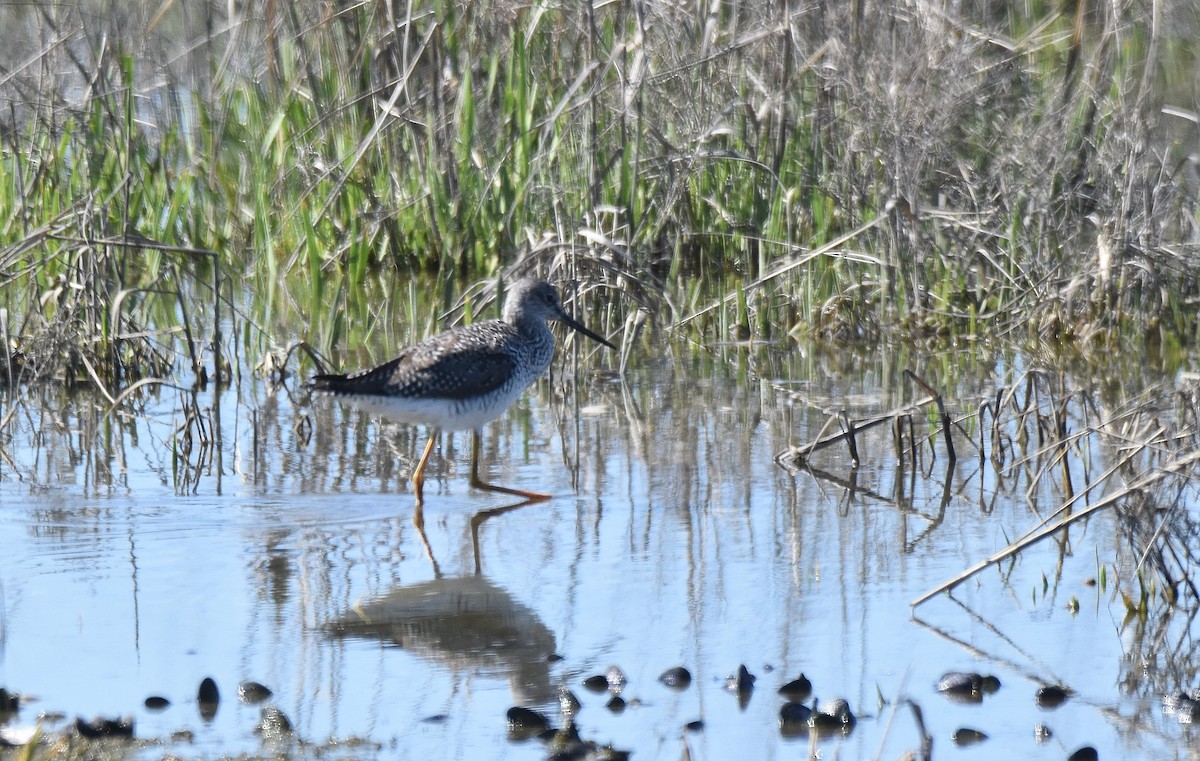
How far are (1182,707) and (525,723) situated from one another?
1763 mm

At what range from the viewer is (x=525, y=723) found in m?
4.19

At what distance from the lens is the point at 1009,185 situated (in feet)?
30.2

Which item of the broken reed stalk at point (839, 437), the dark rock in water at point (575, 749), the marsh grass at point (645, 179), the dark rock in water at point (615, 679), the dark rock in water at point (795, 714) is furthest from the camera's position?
the marsh grass at point (645, 179)

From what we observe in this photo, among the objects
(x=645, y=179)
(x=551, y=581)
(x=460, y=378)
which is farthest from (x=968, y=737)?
(x=645, y=179)

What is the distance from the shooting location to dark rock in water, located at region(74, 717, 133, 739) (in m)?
4.02

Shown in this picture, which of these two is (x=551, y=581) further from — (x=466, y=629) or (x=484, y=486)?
(x=484, y=486)

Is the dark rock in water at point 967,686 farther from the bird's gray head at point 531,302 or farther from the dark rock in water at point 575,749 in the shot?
the bird's gray head at point 531,302

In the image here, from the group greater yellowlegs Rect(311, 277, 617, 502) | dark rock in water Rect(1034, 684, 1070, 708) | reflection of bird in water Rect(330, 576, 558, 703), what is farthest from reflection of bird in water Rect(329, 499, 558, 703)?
dark rock in water Rect(1034, 684, 1070, 708)

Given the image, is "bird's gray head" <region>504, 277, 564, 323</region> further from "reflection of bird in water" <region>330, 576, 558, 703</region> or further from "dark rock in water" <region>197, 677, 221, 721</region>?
"dark rock in water" <region>197, 677, 221, 721</region>

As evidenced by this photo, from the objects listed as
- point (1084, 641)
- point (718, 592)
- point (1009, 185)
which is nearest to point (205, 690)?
point (718, 592)

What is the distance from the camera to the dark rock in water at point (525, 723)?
417cm

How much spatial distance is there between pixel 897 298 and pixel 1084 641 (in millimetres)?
4644

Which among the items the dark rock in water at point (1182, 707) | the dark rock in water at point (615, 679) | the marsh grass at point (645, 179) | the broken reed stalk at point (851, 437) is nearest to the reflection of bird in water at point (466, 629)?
the dark rock in water at point (615, 679)

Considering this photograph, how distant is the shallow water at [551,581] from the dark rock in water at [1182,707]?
0.04 metres
